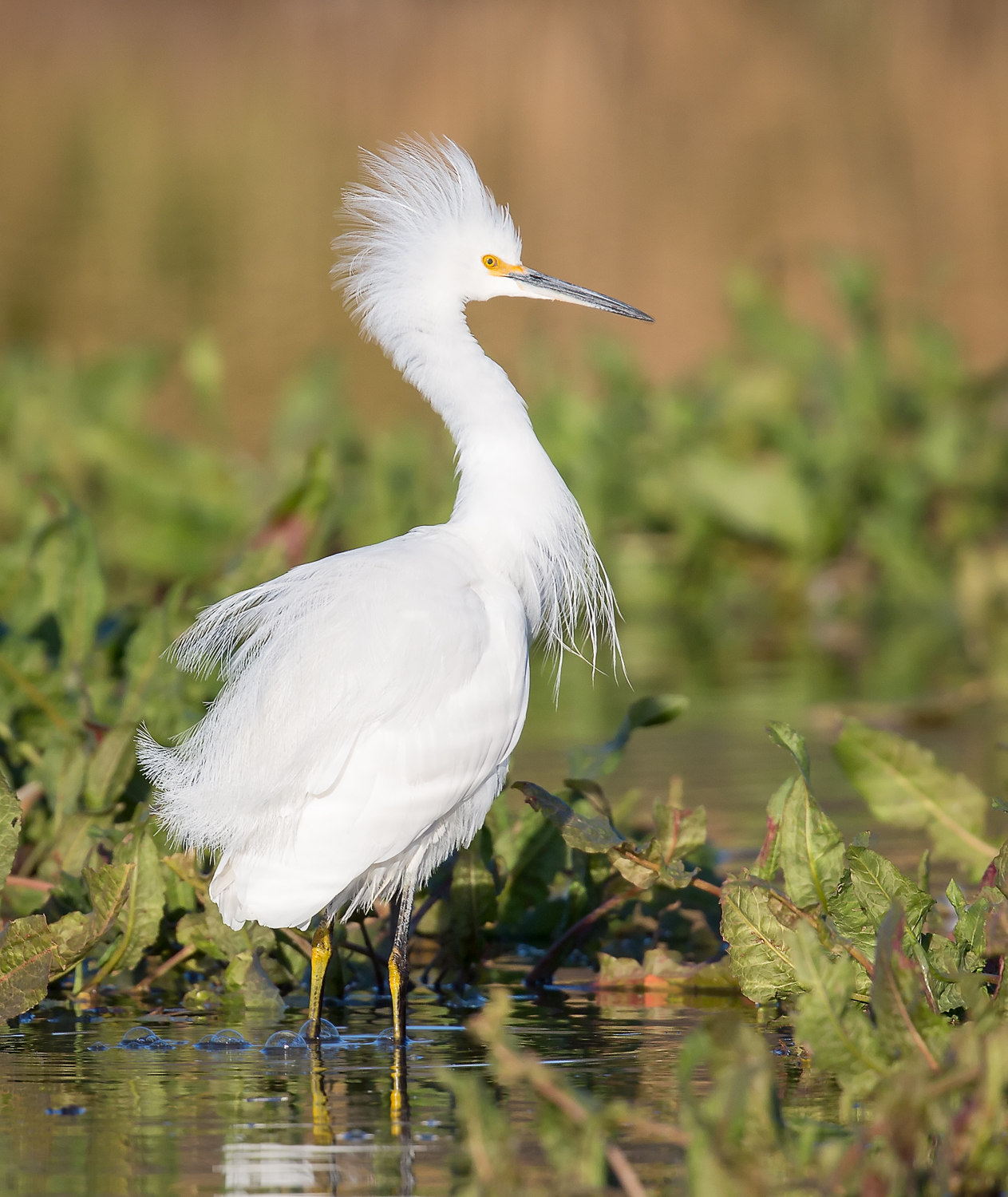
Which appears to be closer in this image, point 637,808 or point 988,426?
point 637,808

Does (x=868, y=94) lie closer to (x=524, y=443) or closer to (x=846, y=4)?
(x=846, y=4)

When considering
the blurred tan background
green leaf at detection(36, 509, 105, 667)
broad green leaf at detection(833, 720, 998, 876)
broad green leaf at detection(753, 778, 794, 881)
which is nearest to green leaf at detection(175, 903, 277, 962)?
broad green leaf at detection(753, 778, 794, 881)

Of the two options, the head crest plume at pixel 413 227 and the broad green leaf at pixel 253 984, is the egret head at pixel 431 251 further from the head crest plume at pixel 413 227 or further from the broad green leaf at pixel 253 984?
the broad green leaf at pixel 253 984

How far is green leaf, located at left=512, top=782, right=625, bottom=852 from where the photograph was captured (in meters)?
3.73

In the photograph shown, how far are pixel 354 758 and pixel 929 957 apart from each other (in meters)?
1.20

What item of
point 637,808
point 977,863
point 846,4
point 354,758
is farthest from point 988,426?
point 846,4

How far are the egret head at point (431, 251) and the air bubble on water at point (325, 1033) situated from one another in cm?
160

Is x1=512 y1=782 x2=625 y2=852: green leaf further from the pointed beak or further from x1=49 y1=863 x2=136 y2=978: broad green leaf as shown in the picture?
the pointed beak

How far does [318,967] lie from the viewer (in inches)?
153

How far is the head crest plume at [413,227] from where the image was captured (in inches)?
174

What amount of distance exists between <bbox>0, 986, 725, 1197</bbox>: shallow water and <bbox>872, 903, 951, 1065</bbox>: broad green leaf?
0.39 meters

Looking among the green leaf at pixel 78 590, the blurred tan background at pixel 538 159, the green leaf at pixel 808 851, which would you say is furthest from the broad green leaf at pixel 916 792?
the blurred tan background at pixel 538 159

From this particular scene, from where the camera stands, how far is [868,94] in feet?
72.4

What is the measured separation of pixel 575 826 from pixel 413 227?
1562mm
